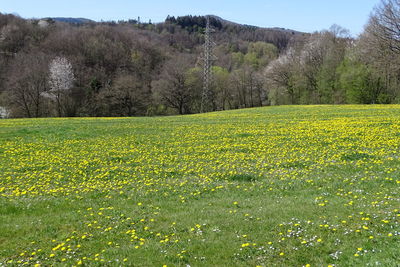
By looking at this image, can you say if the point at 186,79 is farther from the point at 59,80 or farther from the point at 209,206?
the point at 209,206

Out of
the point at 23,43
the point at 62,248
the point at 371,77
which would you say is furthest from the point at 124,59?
the point at 62,248

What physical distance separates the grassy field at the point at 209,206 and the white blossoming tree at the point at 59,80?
76.8 metres

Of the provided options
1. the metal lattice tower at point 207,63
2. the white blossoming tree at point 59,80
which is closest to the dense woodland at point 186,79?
the white blossoming tree at point 59,80

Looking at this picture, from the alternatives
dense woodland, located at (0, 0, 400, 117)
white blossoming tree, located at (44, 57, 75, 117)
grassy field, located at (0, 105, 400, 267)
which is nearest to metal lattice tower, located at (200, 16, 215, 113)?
dense woodland, located at (0, 0, 400, 117)

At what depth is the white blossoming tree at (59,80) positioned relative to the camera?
88812 mm

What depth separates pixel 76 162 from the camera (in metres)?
16.5

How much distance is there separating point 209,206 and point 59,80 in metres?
91.6

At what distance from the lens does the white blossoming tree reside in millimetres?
88812

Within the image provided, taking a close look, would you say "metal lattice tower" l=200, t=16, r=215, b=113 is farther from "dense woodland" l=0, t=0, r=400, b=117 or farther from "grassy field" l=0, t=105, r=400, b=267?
"grassy field" l=0, t=105, r=400, b=267

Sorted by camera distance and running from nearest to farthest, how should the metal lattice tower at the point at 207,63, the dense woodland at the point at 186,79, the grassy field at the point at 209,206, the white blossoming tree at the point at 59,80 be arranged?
the grassy field at the point at 209,206 → the dense woodland at the point at 186,79 → the metal lattice tower at the point at 207,63 → the white blossoming tree at the point at 59,80

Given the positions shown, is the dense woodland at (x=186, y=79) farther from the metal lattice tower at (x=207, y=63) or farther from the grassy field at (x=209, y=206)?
the grassy field at (x=209, y=206)

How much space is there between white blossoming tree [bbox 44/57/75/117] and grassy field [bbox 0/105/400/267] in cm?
7675

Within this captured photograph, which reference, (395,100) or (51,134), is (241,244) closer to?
(51,134)

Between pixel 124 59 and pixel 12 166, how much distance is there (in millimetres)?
123978
